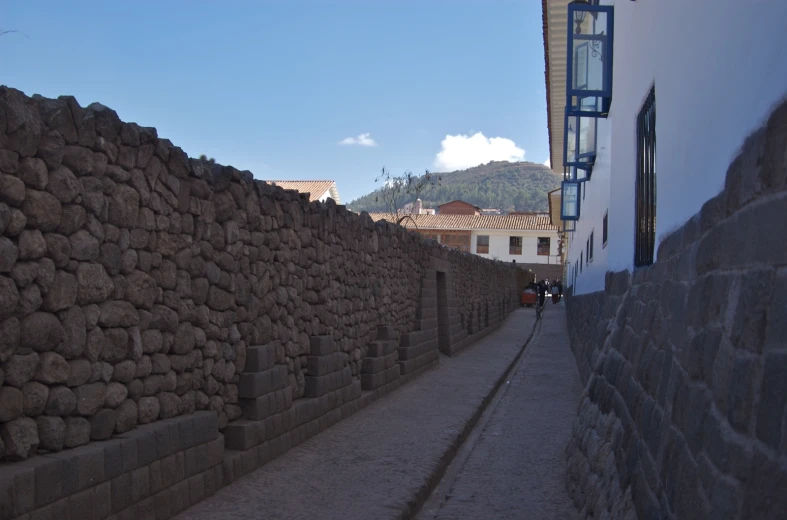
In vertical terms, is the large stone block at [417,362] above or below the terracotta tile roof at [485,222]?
below

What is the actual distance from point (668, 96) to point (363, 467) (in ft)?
12.2

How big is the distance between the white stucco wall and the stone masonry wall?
55631mm

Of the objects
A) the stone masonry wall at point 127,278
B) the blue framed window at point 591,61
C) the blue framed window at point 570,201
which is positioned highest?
the blue framed window at point 591,61

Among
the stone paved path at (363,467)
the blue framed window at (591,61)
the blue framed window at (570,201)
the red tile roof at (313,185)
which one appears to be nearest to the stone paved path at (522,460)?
the stone paved path at (363,467)

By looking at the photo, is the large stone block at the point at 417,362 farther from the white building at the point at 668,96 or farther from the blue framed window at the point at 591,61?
the blue framed window at the point at 591,61

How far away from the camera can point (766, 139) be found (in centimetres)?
239

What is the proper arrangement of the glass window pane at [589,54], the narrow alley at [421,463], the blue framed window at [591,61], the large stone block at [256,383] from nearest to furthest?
the narrow alley at [421,463] < the large stone block at [256,383] < the blue framed window at [591,61] < the glass window pane at [589,54]

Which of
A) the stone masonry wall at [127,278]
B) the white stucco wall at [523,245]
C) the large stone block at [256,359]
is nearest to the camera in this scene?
the stone masonry wall at [127,278]

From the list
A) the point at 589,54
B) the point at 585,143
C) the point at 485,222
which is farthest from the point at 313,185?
the point at 589,54

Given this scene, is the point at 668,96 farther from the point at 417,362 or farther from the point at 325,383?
the point at 417,362

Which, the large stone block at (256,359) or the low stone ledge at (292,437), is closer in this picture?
the low stone ledge at (292,437)

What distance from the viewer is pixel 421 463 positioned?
646 cm

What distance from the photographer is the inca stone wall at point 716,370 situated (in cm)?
214

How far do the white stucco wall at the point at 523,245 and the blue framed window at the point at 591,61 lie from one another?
5100cm
